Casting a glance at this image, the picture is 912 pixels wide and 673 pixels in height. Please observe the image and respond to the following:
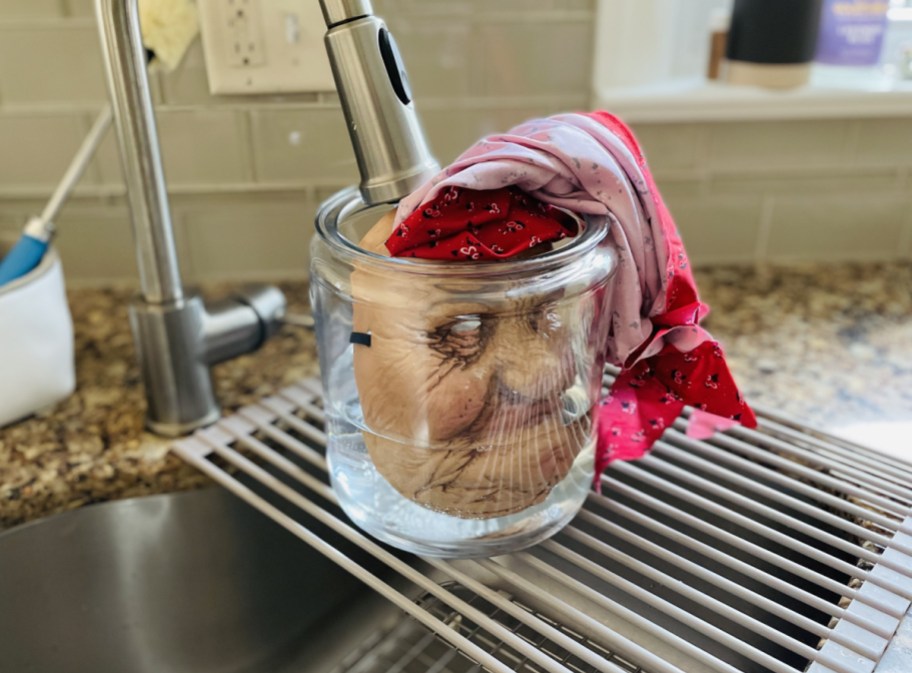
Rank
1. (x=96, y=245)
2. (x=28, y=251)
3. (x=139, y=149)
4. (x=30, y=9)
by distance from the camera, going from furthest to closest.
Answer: (x=96, y=245), (x=30, y=9), (x=28, y=251), (x=139, y=149)

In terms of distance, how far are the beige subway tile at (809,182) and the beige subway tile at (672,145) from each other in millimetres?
42

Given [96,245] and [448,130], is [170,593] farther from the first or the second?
[448,130]

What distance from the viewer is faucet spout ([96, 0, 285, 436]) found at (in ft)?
2.12

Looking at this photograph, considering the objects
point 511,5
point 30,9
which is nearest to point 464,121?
point 511,5

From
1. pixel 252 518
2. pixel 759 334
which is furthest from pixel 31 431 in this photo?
pixel 759 334

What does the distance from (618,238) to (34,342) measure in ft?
1.64

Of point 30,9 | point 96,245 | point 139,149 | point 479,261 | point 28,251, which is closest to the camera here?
point 479,261

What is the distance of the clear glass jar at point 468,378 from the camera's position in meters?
0.55

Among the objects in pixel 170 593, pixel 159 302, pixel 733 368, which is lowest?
pixel 170 593

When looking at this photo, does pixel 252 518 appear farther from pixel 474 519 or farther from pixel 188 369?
pixel 474 519

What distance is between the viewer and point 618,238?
0.58 m

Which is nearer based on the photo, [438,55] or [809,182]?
[438,55]

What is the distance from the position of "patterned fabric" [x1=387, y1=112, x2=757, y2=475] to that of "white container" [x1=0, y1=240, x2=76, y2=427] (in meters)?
0.37

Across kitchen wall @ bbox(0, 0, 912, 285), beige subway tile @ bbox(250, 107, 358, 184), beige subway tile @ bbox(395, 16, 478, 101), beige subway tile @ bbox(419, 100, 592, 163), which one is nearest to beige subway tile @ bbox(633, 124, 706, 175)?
kitchen wall @ bbox(0, 0, 912, 285)
